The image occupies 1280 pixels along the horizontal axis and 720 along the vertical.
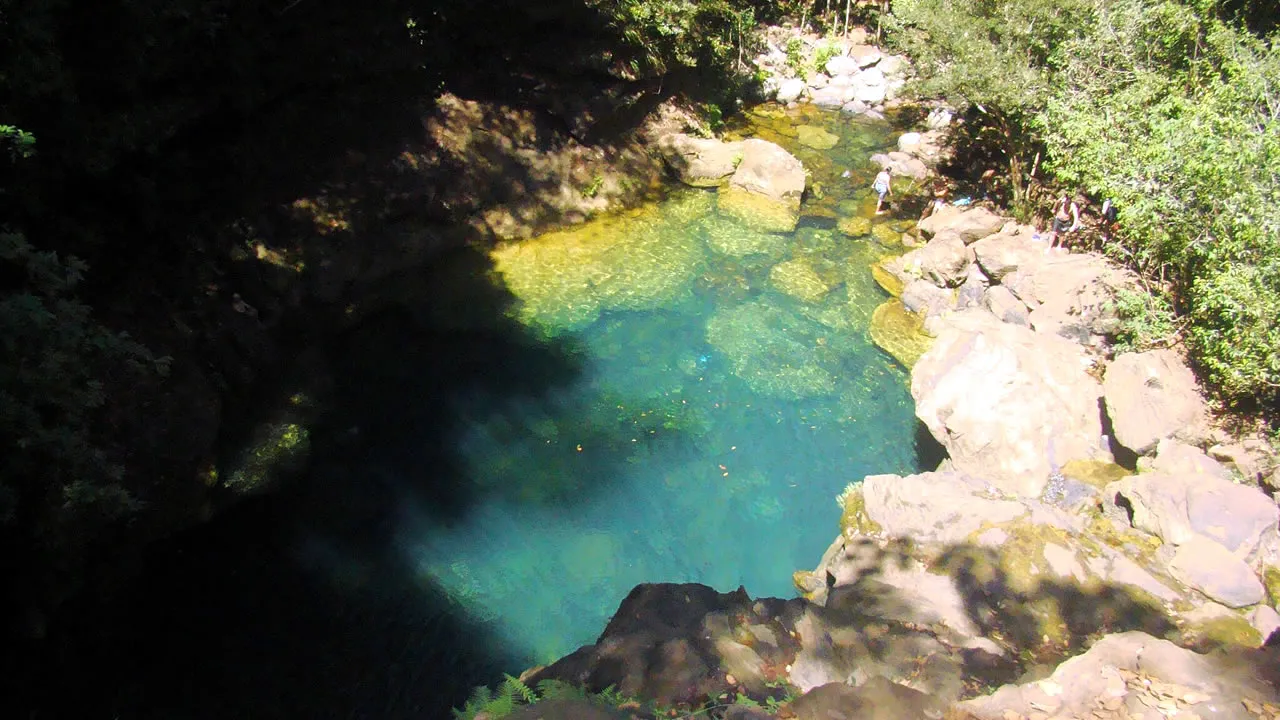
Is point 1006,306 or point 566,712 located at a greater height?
point 566,712

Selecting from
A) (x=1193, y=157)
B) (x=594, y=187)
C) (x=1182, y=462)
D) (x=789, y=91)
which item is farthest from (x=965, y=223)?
(x=789, y=91)

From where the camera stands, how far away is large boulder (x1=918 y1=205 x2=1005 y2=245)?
11875mm

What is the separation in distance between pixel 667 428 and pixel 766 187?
626 centimetres

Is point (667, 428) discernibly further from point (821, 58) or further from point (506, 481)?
point (821, 58)

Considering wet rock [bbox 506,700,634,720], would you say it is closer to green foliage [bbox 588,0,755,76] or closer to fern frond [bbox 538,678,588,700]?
fern frond [bbox 538,678,588,700]

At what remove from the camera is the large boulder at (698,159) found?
45.3 ft

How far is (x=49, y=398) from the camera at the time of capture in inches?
201

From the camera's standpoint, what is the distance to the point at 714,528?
317 inches

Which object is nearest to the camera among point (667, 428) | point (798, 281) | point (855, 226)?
point (667, 428)

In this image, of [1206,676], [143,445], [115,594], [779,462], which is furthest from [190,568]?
[1206,676]

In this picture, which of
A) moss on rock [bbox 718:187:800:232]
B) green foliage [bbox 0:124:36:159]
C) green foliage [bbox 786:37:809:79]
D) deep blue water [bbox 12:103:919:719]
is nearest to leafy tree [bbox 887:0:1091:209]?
deep blue water [bbox 12:103:919:719]

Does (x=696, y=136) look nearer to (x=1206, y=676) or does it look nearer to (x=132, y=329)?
(x=132, y=329)

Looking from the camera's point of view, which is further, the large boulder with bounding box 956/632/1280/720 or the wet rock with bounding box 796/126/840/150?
the wet rock with bounding box 796/126/840/150

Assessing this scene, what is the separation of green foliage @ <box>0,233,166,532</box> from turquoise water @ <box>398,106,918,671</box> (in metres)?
2.84
